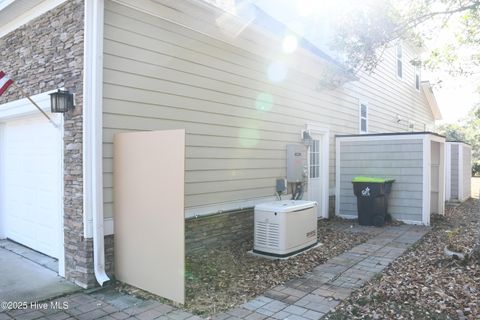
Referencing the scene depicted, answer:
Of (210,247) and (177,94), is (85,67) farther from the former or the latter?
(210,247)

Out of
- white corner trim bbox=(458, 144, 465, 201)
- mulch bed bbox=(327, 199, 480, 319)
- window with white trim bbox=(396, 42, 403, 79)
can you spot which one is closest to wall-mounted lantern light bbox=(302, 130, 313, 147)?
mulch bed bbox=(327, 199, 480, 319)

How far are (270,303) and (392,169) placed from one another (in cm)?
583

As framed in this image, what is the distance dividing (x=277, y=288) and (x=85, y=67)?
350 cm

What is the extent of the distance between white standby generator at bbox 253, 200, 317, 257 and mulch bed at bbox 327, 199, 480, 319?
139 centimetres

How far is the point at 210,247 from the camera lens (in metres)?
5.81

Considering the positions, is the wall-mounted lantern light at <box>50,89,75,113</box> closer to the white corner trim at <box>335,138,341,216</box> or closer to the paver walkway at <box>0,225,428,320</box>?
the paver walkway at <box>0,225,428,320</box>

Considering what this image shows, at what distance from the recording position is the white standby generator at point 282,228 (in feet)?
18.2

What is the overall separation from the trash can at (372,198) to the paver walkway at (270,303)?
3.01 metres

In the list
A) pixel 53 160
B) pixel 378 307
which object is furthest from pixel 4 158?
pixel 378 307

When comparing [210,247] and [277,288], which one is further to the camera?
[210,247]

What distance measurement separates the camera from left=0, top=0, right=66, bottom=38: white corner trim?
485 cm

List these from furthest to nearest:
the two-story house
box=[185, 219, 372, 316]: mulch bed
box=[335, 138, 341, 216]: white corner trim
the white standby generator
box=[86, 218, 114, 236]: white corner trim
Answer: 1. box=[335, 138, 341, 216]: white corner trim
2. the white standby generator
3. box=[86, 218, 114, 236]: white corner trim
4. the two-story house
5. box=[185, 219, 372, 316]: mulch bed

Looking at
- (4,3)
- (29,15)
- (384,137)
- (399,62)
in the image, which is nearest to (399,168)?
(384,137)

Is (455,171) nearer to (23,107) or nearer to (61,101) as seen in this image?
(61,101)
